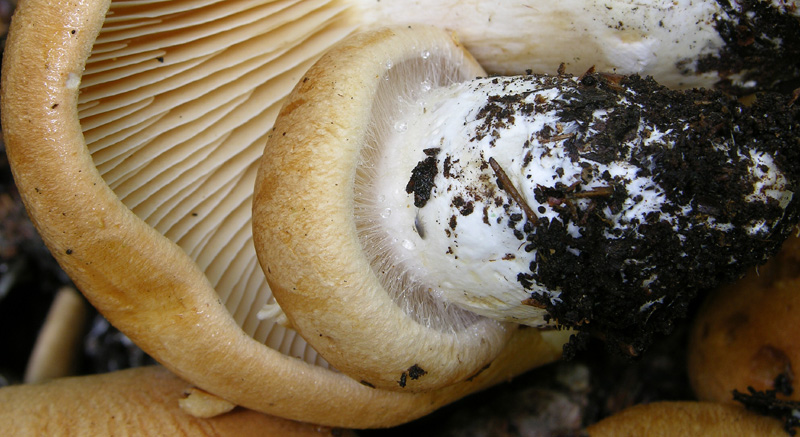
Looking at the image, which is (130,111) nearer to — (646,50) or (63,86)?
(63,86)

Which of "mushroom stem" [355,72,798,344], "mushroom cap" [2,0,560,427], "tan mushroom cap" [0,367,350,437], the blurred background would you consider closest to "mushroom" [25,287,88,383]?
the blurred background

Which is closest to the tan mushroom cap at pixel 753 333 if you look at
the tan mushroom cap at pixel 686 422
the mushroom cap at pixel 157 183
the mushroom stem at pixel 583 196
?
the tan mushroom cap at pixel 686 422

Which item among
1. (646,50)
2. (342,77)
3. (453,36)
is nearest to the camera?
(342,77)

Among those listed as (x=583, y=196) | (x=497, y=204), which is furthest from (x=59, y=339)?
(x=583, y=196)

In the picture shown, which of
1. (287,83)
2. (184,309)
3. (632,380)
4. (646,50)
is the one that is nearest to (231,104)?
(287,83)

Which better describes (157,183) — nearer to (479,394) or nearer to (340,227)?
(340,227)

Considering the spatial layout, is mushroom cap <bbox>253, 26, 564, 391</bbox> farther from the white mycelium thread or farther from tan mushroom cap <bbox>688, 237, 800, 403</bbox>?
tan mushroom cap <bbox>688, 237, 800, 403</bbox>
